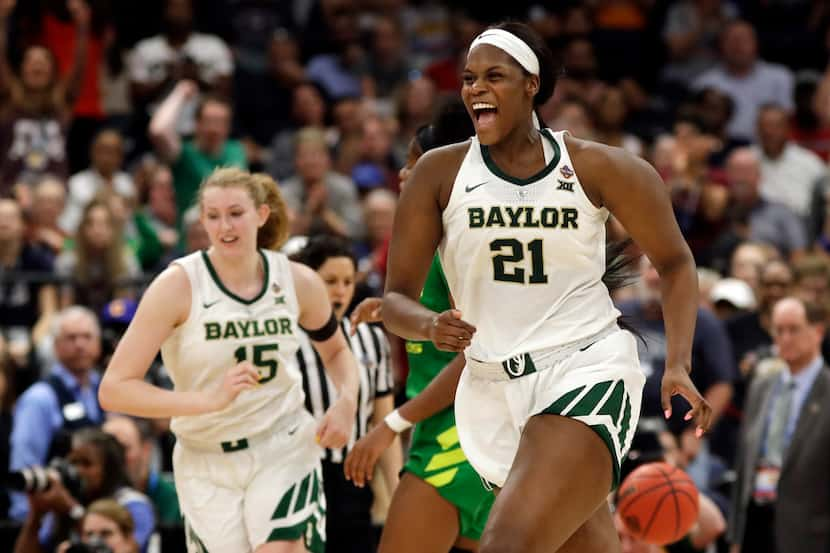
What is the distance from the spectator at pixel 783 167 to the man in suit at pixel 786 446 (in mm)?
3974

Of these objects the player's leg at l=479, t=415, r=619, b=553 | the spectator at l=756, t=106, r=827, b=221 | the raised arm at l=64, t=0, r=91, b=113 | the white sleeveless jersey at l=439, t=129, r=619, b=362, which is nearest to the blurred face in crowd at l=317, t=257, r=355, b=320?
the white sleeveless jersey at l=439, t=129, r=619, b=362

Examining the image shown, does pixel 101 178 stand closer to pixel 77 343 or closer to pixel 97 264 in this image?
pixel 97 264

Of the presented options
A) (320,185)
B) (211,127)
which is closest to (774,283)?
(320,185)

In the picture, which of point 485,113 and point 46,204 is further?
point 46,204

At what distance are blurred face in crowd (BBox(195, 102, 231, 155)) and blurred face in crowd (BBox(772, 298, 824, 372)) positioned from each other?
168 inches

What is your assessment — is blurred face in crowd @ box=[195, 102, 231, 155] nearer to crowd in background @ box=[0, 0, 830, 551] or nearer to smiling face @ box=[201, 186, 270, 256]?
crowd in background @ box=[0, 0, 830, 551]

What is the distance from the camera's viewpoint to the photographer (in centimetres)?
754

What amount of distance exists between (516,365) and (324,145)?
7110 millimetres

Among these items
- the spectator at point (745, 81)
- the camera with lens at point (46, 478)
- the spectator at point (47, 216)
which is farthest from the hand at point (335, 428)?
the spectator at point (745, 81)

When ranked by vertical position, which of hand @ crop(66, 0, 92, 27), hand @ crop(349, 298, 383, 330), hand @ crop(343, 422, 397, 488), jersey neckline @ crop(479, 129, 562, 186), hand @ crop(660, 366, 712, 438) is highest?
hand @ crop(66, 0, 92, 27)

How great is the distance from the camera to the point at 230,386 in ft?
18.0

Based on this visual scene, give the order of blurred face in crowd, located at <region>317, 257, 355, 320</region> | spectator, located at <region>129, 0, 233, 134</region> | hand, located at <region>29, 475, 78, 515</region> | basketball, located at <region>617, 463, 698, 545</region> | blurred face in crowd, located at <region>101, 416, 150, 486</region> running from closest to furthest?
blurred face in crowd, located at <region>317, 257, 355, 320</region>
basketball, located at <region>617, 463, 698, 545</region>
hand, located at <region>29, 475, 78, 515</region>
blurred face in crowd, located at <region>101, 416, 150, 486</region>
spectator, located at <region>129, 0, 233, 134</region>

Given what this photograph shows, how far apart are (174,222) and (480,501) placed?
628 cm

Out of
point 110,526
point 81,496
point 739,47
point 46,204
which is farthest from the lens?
point 739,47
